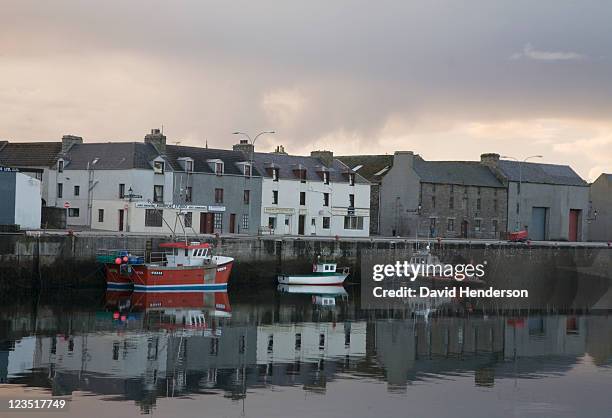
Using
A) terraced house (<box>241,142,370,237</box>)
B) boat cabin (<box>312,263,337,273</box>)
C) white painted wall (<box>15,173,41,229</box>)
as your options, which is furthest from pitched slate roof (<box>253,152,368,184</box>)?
white painted wall (<box>15,173,41,229</box>)

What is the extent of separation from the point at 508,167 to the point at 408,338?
51.2m

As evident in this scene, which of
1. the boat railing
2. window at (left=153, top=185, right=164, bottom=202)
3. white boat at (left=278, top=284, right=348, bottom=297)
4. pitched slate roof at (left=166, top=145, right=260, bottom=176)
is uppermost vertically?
pitched slate roof at (left=166, top=145, right=260, bottom=176)

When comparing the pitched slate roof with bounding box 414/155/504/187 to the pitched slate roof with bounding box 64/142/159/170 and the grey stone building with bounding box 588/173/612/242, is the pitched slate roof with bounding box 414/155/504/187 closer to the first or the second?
the grey stone building with bounding box 588/173/612/242

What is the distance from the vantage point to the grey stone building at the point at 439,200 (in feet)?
269

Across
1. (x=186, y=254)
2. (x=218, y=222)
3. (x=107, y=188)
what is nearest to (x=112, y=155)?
(x=107, y=188)

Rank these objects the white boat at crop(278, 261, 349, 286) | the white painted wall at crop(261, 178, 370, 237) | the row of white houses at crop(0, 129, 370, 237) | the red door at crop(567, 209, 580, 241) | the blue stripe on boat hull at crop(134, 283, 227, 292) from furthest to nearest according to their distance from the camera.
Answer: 1. the red door at crop(567, 209, 580, 241)
2. the white painted wall at crop(261, 178, 370, 237)
3. the row of white houses at crop(0, 129, 370, 237)
4. the white boat at crop(278, 261, 349, 286)
5. the blue stripe on boat hull at crop(134, 283, 227, 292)

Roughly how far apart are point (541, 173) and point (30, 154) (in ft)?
147

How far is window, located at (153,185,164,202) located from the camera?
68562 millimetres

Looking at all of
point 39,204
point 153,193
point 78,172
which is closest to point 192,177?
point 153,193

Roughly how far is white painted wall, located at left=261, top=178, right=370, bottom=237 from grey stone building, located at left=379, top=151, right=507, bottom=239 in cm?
353

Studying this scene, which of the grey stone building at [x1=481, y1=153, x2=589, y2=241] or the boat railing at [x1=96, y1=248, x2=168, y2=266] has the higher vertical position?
the grey stone building at [x1=481, y1=153, x2=589, y2=241]

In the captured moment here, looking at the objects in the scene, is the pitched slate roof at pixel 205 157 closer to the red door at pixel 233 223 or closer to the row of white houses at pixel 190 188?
the row of white houses at pixel 190 188

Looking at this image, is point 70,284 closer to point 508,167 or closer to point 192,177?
point 192,177

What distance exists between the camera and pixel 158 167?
68.9 m
